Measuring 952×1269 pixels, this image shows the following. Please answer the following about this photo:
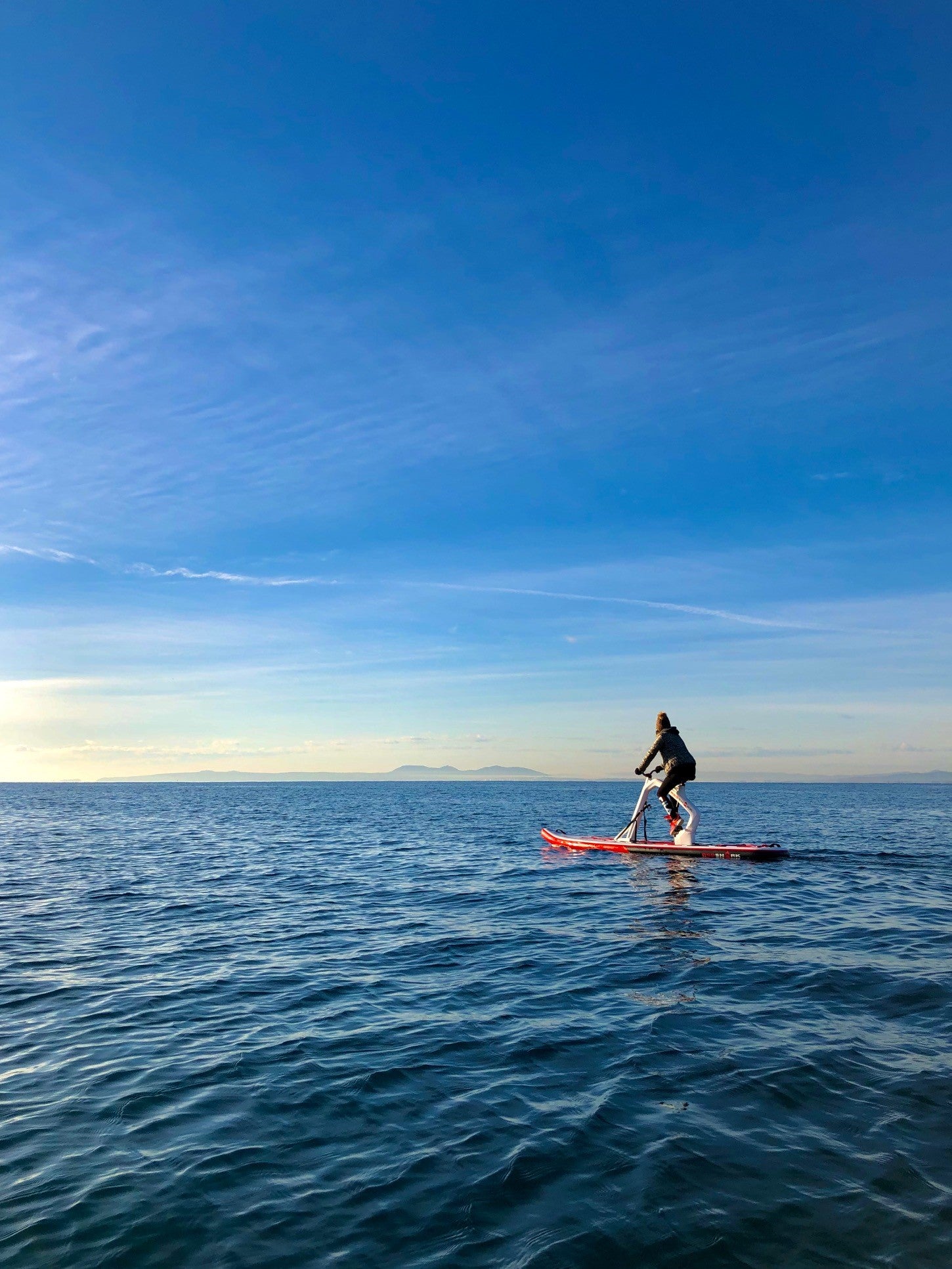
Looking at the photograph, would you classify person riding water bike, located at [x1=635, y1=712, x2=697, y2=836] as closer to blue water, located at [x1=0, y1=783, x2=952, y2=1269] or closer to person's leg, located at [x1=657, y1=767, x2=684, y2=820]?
person's leg, located at [x1=657, y1=767, x2=684, y2=820]

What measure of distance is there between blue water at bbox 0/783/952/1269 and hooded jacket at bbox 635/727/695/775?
250 inches

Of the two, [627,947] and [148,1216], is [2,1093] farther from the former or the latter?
[627,947]

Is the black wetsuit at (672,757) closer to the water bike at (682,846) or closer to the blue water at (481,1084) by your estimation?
the water bike at (682,846)

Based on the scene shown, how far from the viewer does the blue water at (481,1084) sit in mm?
5945

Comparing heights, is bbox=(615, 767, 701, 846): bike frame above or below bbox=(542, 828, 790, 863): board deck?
above

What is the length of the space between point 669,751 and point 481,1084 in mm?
18693

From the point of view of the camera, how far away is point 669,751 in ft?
85.9

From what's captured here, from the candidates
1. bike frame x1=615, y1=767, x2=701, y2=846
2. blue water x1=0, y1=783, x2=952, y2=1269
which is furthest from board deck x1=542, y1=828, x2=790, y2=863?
blue water x1=0, y1=783, x2=952, y2=1269

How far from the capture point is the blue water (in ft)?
19.5

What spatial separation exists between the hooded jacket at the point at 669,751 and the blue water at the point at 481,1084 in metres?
6.35

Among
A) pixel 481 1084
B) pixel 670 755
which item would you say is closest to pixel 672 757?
pixel 670 755

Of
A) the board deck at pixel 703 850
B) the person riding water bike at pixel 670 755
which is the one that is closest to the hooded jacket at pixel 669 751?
the person riding water bike at pixel 670 755

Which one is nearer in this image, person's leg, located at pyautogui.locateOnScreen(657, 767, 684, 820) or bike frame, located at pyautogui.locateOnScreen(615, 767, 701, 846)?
person's leg, located at pyautogui.locateOnScreen(657, 767, 684, 820)

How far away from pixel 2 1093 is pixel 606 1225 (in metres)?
6.68
